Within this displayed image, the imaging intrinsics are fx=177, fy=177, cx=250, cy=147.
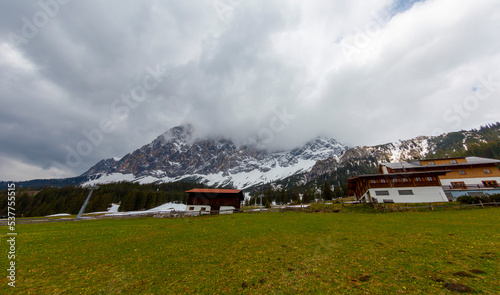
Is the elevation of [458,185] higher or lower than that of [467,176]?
lower

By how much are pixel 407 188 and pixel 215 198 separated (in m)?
55.4

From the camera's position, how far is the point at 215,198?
210 feet

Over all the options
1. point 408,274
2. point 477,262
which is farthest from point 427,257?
point 408,274

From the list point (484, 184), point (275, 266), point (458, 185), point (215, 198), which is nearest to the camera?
point (275, 266)

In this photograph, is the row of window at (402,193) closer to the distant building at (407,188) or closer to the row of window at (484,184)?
the distant building at (407,188)

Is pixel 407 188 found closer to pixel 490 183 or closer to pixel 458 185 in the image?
pixel 458 185

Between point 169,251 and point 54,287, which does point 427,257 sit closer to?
point 169,251

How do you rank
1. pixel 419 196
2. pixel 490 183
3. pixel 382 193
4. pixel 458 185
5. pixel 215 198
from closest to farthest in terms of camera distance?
pixel 419 196 → pixel 382 193 → pixel 490 183 → pixel 458 185 → pixel 215 198

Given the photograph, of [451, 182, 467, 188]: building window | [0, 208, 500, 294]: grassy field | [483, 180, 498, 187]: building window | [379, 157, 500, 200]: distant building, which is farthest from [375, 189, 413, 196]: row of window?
[0, 208, 500, 294]: grassy field

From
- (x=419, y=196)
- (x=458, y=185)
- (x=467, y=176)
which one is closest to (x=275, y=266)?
(x=419, y=196)

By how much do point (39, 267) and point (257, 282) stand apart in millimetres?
13621

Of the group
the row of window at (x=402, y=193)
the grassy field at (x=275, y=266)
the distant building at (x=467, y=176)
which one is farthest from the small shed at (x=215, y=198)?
the distant building at (x=467, y=176)

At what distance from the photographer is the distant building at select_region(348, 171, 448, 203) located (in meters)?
41.2

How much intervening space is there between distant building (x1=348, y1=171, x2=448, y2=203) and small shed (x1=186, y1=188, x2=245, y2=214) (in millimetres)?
41233
